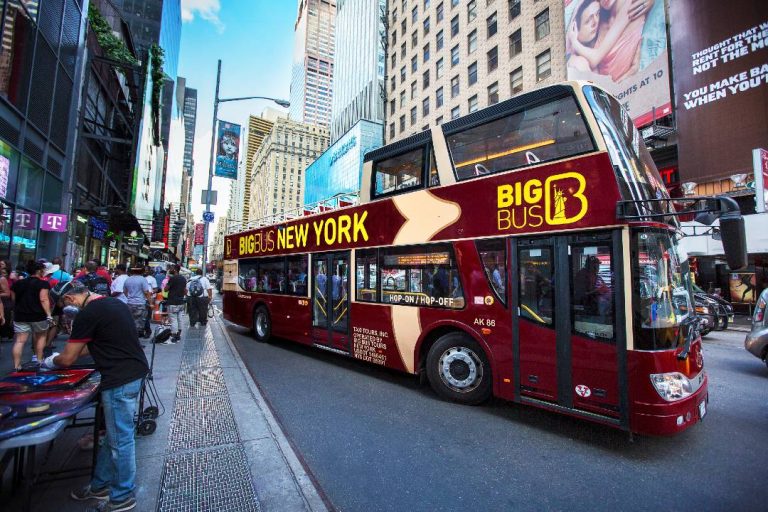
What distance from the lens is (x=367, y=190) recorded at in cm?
725

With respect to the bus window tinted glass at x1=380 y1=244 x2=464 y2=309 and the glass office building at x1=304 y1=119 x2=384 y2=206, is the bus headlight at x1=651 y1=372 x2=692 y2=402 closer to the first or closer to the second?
the bus window tinted glass at x1=380 y1=244 x2=464 y2=309

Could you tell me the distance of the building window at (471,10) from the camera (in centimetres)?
3039

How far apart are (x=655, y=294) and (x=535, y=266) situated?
4.01 ft

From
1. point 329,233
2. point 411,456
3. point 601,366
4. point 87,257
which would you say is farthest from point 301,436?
point 87,257

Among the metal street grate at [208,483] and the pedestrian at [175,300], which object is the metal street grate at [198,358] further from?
the metal street grate at [208,483]

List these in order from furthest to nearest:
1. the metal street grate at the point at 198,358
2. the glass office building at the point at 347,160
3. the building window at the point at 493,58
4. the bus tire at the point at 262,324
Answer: the glass office building at the point at 347,160 → the building window at the point at 493,58 → the bus tire at the point at 262,324 → the metal street grate at the point at 198,358

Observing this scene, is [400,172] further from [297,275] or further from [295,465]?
[295,465]

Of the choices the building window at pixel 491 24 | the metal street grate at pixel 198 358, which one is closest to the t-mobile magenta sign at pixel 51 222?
the metal street grate at pixel 198 358

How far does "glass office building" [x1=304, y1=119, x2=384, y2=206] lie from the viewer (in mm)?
38906

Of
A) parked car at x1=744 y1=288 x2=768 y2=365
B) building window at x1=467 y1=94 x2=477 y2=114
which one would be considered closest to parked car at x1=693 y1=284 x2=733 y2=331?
parked car at x1=744 y1=288 x2=768 y2=365

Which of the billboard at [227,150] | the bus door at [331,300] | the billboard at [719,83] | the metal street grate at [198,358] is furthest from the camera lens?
the billboard at [719,83]

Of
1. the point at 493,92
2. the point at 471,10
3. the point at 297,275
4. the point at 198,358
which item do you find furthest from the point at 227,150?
the point at 471,10

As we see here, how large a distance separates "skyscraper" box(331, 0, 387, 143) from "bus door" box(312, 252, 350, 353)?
37.5m

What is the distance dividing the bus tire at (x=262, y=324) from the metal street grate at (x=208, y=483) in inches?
257
